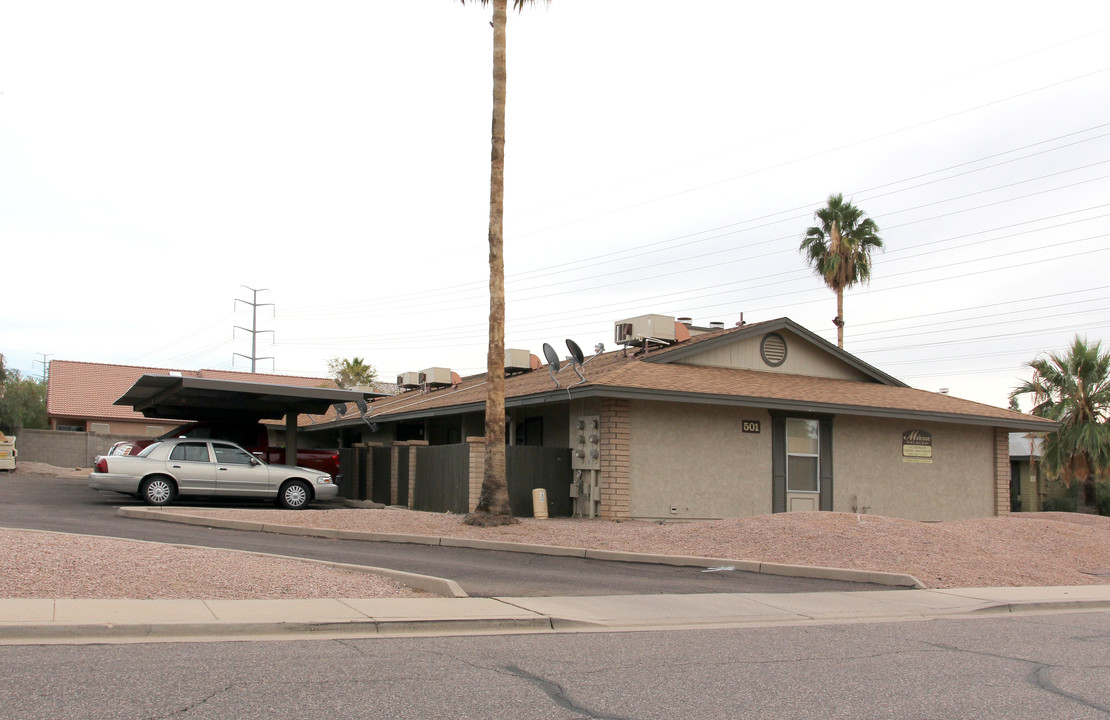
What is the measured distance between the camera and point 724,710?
6.23 m

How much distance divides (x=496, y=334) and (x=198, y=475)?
7.50 m

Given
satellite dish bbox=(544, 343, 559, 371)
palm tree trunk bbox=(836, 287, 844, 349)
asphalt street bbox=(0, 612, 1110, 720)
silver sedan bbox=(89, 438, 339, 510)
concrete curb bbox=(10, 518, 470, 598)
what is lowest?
asphalt street bbox=(0, 612, 1110, 720)

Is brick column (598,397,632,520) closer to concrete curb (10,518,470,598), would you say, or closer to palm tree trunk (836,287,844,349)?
concrete curb (10,518,470,598)

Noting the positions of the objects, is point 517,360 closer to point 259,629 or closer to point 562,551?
point 562,551

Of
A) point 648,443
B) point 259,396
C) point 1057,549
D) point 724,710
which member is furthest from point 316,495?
point 724,710

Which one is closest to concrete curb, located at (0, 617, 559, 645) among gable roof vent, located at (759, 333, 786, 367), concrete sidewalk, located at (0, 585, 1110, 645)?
concrete sidewalk, located at (0, 585, 1110, 645)

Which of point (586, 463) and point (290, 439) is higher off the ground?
point (290, 439)

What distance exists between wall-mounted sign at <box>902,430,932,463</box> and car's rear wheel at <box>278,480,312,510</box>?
1326 centimetres

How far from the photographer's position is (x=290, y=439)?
23359mm

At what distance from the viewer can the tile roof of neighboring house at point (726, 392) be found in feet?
61.6

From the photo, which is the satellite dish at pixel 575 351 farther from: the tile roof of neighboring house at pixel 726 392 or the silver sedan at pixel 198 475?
the silver sedan at pixel 198 475

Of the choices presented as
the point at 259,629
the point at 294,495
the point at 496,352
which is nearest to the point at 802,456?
the point at 496,352

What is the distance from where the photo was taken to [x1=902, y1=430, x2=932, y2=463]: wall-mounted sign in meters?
22.5

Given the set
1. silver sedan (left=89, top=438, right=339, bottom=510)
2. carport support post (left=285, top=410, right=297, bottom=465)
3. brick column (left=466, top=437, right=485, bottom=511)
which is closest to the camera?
brick column (left=466, top=437, right=485, bottom=511)
